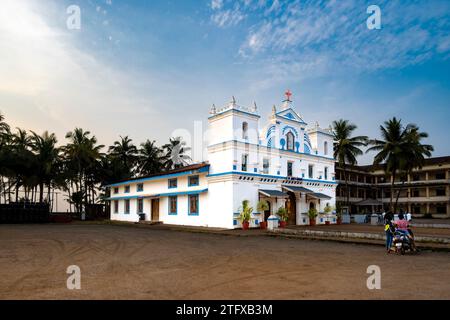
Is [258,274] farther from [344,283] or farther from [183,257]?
[183,257]

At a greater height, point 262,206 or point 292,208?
point 262,206

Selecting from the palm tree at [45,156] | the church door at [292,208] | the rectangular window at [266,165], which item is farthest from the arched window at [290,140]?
the palm tree at [45,156]

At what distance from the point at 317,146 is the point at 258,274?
2417 centimetres

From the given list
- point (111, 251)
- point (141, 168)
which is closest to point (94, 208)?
point (141, 168)

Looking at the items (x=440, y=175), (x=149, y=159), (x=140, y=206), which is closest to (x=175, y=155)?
→ (x=149, y=159)

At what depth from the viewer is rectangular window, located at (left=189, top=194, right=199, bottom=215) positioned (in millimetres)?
26109

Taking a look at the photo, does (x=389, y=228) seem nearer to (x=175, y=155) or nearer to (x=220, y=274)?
(x=220, y=274)

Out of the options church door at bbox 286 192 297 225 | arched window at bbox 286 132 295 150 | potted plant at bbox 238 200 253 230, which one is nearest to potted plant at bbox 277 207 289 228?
potted plant at bbox 238 200 253 230

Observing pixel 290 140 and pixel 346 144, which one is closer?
pixel 290 140

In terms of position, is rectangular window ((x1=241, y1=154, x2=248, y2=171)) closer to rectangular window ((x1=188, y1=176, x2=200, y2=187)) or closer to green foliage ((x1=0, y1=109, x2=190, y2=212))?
rectangular window ((x1=188, y1=176, x2=200, y2=187))

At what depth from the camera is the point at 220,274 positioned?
8023 mm

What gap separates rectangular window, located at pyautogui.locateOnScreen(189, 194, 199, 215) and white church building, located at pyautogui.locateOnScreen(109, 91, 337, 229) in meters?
0.08

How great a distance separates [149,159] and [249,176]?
3110 cm
